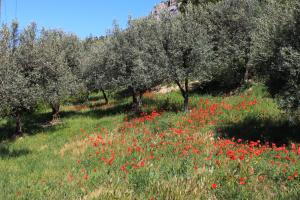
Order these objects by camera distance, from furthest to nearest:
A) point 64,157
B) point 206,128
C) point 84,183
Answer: point 206,128, point 64,157, point 84,183

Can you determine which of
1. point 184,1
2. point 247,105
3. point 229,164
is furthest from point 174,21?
point 184,1

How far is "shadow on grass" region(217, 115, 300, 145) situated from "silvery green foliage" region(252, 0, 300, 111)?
148 centimetres

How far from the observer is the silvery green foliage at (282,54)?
13.8 metres

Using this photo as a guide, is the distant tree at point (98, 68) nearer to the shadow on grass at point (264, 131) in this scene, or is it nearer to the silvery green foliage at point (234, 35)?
the silvery green foliage at point (234, 35)

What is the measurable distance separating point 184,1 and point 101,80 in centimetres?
3759

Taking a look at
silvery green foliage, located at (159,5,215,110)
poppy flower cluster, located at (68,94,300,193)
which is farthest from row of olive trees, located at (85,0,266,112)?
poppy flower cluster, located at (68,94,300,193)

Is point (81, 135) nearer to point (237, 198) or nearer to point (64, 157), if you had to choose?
point (64, 157)

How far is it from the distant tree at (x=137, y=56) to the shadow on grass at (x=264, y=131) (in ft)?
26.3

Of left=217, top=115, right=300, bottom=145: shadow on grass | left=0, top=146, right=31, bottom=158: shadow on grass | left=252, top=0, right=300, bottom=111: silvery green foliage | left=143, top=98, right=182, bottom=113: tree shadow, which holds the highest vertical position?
left=252, top=0, right=300, bottom=111: silvery green foliage

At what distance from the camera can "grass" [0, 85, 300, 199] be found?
9.32 metres

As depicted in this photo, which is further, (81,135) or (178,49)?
(178,49)

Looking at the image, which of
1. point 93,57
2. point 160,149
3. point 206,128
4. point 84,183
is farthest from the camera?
point 93,57

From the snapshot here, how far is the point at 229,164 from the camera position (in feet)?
36.5

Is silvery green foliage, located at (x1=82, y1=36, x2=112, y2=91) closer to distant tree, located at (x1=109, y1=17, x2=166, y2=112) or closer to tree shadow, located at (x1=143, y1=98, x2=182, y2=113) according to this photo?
distant tree, located at (x1=109, y1=17, x2=166, y2=112)
